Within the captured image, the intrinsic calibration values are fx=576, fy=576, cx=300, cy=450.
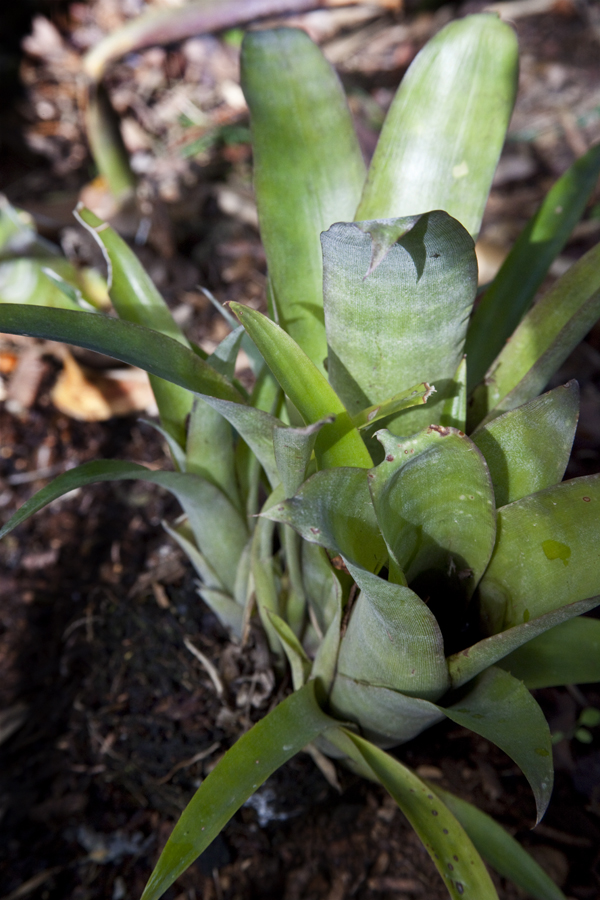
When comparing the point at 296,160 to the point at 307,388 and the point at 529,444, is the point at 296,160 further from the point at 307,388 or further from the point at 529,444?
the point at 529,444

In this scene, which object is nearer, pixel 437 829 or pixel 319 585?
pixel 437 829

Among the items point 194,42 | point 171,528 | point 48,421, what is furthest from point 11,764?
point 194,42

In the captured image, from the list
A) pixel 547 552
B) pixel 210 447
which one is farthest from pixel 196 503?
pixel 547 552

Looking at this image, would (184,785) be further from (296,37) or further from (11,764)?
(296,37)

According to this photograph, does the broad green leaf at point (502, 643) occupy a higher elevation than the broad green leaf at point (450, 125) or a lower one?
lower

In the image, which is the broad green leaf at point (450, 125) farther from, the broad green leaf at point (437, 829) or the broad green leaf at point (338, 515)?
the broad green leaf at point (437, 829)

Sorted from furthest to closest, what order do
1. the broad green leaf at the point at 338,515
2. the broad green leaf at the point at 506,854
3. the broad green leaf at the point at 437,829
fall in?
the broad green leaf at the point at 506,854 → the broad green leaf at the point at 437,829 → the broad green leaf at the point at 338,515

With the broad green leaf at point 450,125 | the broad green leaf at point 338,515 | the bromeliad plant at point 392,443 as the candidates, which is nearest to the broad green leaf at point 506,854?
the bromeliad plant at point 392,443

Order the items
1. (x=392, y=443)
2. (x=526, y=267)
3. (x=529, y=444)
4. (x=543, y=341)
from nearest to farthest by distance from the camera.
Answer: (x=392, y=443), (x=529, y=444), (x=543, y=341), (x=526, y=267)
